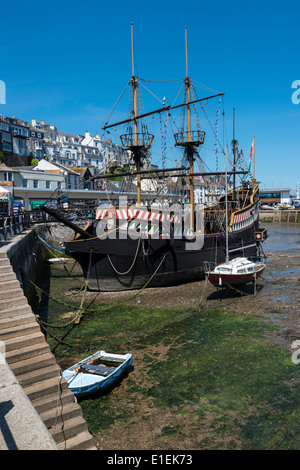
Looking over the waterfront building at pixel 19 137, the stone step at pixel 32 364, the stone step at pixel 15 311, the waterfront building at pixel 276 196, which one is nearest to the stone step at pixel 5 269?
the stone step at pixel 15 311

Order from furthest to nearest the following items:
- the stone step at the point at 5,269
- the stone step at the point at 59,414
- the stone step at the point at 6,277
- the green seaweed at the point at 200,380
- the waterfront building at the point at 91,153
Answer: the waterfront building at the point at 91,153 → the stone step at the point at 5,269 → the stone step at the point at 6,277 → the green seaweed at the point at 200,380 → the stone step at the point at 59,414

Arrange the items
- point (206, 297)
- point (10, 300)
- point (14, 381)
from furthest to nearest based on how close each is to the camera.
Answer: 1. point (206, 297)
2. point (10, 300)
3. point (14, 381)

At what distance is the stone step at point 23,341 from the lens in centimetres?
768

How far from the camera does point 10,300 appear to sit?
913cm

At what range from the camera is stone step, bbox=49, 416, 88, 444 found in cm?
612

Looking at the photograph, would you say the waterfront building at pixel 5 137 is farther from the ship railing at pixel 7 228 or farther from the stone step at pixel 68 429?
the stone step at pixel 68 429

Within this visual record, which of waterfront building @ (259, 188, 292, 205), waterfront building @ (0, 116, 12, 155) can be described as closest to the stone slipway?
waterfront building @ (0, 116, 12, 155)

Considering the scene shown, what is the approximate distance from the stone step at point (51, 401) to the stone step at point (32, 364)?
0.77 m

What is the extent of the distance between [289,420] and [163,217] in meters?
15.5

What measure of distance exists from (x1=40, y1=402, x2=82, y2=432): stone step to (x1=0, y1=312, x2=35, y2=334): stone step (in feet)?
8.74

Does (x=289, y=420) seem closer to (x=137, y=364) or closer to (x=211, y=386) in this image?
(x=211, y=386)

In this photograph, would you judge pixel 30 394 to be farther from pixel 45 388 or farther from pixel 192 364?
pixel 192 364

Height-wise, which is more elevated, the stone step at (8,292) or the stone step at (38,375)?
the stone step at (8,292)
